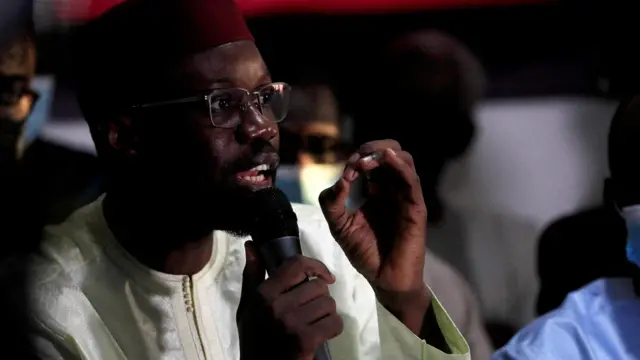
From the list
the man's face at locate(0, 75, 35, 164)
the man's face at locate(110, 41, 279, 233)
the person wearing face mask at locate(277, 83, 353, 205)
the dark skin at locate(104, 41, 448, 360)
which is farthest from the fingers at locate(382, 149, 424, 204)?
the man's face at locate(0, 75, 35, 164)

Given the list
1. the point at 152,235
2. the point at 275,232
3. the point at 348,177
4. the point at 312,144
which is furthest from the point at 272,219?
the point at 312,144

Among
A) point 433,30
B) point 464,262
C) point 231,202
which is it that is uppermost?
point 433,30

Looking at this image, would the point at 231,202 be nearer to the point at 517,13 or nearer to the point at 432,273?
the point at 432,273

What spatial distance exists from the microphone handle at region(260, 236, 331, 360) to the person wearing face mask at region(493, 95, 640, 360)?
436 millimetres

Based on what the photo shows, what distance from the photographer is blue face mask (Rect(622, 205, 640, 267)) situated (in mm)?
1103

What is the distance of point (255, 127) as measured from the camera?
0.95m

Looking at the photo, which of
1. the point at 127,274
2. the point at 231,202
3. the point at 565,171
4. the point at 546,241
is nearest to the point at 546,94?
the point at 565,171

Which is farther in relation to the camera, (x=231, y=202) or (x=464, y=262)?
(x=464, y=262)

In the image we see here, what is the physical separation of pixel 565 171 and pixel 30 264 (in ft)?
2.66

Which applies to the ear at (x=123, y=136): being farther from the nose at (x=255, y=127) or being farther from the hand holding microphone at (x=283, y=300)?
the hand holding microphone at (x=283, y=300)

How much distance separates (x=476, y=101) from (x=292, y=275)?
0.65 meters

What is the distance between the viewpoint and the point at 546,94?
130 centimetres

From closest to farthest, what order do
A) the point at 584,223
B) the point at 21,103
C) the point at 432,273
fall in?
the point at 21,103, the point at 432,273, the point at 584,223

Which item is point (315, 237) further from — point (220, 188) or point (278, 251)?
point (278, 251)
